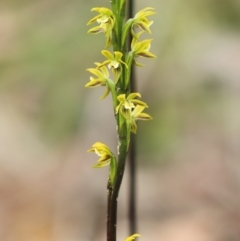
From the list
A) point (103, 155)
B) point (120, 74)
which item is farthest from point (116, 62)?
point (103, 155)

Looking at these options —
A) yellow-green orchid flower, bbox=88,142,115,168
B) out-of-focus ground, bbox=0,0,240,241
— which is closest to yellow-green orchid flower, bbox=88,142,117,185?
yellow-green orchid flower, bbox=88,142,115,168

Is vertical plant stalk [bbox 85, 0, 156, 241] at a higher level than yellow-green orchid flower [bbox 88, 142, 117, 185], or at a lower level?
higher

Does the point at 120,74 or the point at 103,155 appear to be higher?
the point at 120,74

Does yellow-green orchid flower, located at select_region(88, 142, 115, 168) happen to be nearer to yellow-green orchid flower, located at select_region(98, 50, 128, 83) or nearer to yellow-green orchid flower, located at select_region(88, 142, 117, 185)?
yellow-green orchid flower, located at select_region(88, 142, 117, 185)

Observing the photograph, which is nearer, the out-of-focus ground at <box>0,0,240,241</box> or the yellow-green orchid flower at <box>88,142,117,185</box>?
the yellow-green orchid flower at <box>88,142,117,185</box>

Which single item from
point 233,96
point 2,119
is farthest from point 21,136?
point 233,96

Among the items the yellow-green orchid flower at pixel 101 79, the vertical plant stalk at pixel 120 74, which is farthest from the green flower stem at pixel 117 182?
the yellow-green orchid flower at pixel 101 79

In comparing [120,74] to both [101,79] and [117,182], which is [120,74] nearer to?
[101,79]

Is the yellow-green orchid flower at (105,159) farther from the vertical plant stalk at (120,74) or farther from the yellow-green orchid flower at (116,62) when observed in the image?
the yellow-green orchid flower at (116,62)

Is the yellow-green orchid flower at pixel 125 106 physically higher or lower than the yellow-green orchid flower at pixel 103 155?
higher
